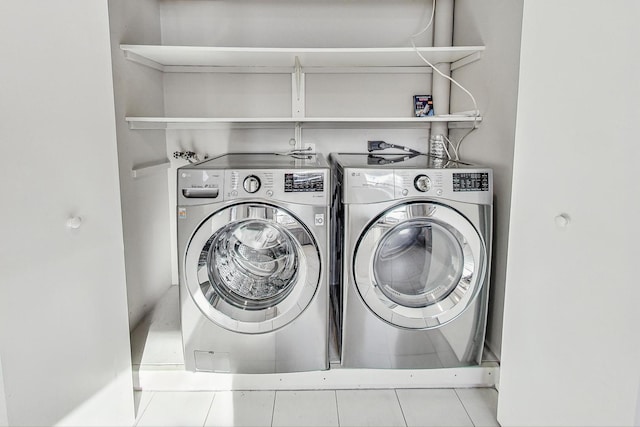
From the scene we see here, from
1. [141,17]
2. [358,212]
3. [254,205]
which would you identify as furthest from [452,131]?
[141,17]

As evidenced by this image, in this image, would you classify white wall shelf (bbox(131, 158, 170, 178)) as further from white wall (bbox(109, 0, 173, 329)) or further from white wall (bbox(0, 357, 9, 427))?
white wall (bbox(0, 357, 9, 427))

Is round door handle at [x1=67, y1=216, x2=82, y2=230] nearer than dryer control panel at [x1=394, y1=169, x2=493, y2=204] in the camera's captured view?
Yes

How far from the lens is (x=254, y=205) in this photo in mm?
1746

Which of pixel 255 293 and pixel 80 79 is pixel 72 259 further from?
pixel 255 293

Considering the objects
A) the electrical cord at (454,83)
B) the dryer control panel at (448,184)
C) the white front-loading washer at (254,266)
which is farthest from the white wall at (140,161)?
the electrical cord at (454,83)

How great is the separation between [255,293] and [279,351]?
0.26 metres

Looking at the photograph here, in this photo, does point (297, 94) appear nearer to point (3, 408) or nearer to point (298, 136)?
point (298, 136)

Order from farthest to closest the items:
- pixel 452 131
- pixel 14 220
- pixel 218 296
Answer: pixel 452 131, pixel 218 296, pixel 14 220

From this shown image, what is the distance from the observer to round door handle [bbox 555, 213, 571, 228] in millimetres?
1182

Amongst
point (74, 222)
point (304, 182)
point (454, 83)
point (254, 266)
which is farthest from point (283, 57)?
point (74, 222)

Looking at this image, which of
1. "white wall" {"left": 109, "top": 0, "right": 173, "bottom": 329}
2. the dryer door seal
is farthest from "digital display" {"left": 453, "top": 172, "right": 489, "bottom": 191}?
"white wall" {"left": 109, "top": 0, "right": 173, "bottom": 329}

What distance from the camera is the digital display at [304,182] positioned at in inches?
69.1

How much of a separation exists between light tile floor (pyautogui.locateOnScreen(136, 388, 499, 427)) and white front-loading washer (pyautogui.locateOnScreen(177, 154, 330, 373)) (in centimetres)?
12

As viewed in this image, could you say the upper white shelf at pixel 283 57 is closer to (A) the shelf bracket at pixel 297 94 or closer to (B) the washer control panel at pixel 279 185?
(A) the shelf bracket at pixel 297 94
